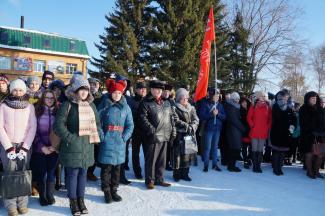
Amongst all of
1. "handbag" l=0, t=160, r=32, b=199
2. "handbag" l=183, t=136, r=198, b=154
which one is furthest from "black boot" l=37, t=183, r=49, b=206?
"handbag" l=183, t=136, r=198, b=154

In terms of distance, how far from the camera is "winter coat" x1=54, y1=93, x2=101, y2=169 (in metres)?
4.59

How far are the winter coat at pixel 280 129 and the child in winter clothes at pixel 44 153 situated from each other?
501cm

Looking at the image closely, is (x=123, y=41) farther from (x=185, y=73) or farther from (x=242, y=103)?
(x=242, y=103)

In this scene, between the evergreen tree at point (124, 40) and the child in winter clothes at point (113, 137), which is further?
the evergreen tree at point (124, 40)

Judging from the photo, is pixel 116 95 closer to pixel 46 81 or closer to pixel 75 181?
pixel 75 181

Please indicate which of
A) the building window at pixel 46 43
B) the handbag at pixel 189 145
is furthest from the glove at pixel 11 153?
the building window at pixel 46 43

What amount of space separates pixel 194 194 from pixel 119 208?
149 cm

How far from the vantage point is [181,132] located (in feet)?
21.9

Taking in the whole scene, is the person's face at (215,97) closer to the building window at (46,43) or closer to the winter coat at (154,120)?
the winter coat at (154,120)

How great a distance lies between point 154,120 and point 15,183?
2543 millimetres

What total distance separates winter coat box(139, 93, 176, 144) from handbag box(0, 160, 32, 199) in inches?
84.5

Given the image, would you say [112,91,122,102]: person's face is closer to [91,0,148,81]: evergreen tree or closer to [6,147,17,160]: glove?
[6,147,17,160]: glove

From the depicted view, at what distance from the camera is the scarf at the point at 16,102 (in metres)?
4.66

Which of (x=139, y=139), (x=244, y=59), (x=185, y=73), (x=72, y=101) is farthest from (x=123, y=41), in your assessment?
(x=72, y=101)
